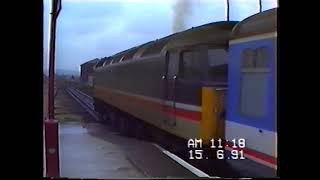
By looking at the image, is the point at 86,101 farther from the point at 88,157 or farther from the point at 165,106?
the point at 88,157

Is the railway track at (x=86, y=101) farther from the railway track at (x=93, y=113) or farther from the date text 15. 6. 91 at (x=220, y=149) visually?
the date text 15. 6. 91 at (x=220, y=149)

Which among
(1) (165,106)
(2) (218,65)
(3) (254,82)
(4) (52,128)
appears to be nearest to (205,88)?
(2) (218,65)

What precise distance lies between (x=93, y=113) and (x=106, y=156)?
76cm

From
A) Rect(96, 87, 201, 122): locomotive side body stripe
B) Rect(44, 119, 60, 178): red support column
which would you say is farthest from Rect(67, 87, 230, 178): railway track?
Rect(44, 119, 60, 178): red support column

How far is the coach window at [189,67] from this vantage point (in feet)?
15.7

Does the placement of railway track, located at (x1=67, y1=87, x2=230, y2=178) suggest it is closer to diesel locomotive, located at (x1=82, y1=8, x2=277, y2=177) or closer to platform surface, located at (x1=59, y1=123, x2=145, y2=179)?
diesel locomotive, located at (x1=82, y1=8, x2=277, y2=177)

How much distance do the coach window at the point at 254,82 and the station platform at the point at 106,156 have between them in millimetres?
638

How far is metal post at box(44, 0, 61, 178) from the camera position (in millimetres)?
3726

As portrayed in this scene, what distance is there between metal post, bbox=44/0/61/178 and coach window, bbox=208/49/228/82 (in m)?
1.22

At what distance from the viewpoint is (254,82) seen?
4012 millimetres
